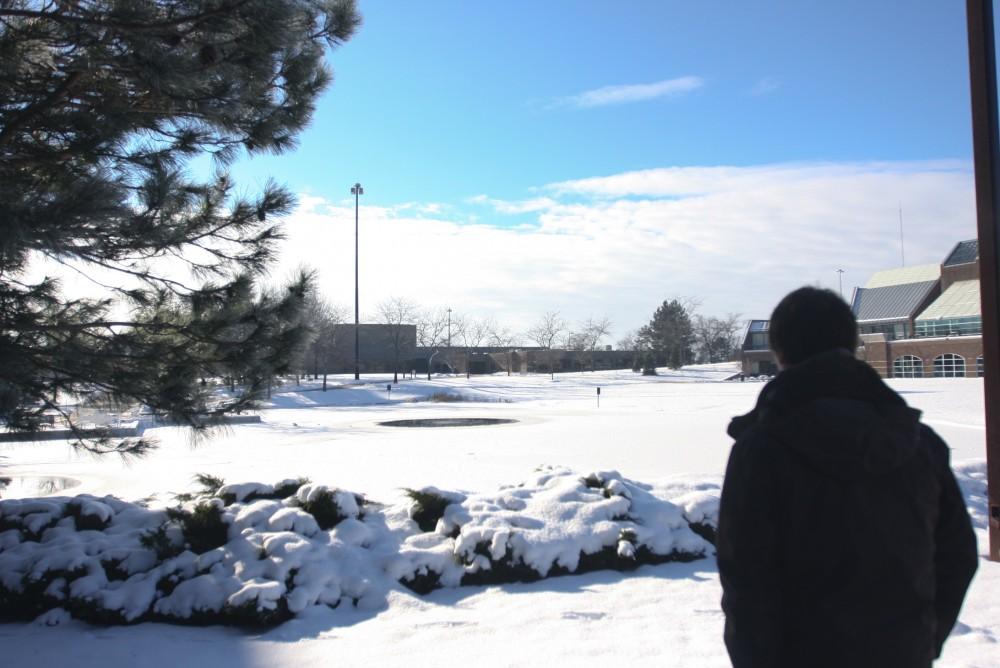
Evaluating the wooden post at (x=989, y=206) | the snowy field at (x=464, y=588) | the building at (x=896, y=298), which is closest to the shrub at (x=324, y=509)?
the snowy field at (x=464, y=588)

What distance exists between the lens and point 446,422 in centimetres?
2275

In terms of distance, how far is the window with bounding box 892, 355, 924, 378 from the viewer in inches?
2109

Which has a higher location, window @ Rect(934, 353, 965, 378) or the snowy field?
window @ Rect(934, 353, 965, 378)

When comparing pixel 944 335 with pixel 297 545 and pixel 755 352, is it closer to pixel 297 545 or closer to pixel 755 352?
pixel 755 352

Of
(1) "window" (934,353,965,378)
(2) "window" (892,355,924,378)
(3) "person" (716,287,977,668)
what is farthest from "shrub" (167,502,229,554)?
(2) "window" (892,355,924,378)

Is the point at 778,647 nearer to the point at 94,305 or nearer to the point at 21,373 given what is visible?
the point at 21,373

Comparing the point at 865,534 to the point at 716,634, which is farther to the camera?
the point at 716,634

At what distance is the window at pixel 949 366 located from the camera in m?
50.4

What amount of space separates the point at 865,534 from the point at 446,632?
3343 mm

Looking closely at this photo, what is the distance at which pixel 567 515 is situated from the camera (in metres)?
6.74

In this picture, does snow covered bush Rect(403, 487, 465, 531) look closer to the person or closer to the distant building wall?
the person

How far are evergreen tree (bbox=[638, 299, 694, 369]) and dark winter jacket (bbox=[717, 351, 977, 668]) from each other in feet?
248

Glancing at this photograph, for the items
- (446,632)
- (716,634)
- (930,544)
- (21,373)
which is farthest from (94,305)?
(930,544)

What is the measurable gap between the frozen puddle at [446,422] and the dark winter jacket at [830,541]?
19.2 metres
